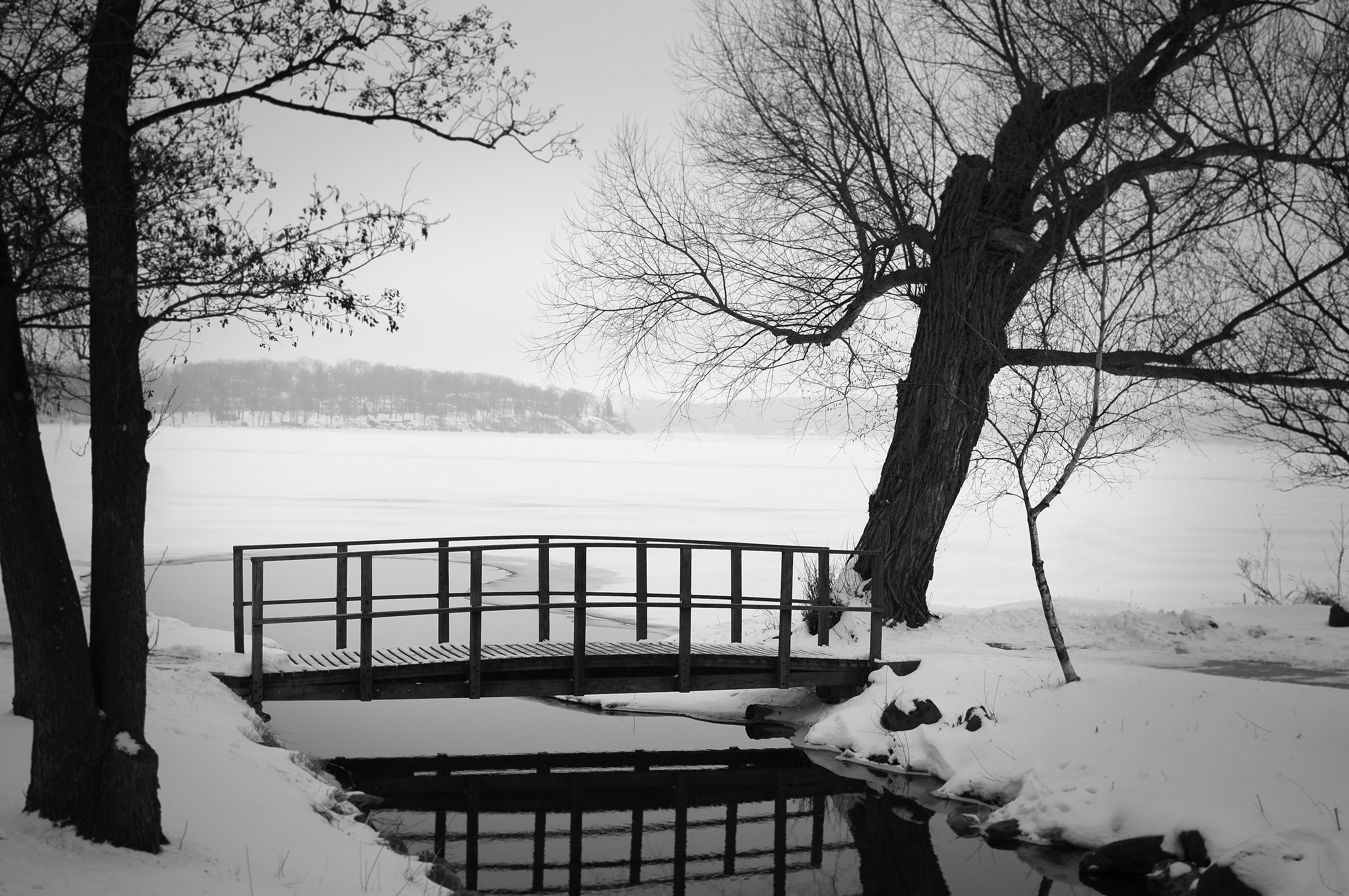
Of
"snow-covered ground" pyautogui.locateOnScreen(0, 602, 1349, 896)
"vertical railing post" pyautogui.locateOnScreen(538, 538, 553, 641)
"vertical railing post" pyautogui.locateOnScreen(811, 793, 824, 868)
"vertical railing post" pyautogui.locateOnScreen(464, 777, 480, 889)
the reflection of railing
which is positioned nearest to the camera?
"snow-covered ground" pyautogui.locateOnScreen(0, 602, 1349, 896)

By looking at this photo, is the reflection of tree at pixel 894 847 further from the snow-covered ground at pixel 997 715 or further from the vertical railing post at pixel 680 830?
the vertical railing post at pixel 680 830

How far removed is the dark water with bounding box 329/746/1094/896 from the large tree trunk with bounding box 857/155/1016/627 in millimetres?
3940

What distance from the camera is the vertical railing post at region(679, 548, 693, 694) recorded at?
11117 mm

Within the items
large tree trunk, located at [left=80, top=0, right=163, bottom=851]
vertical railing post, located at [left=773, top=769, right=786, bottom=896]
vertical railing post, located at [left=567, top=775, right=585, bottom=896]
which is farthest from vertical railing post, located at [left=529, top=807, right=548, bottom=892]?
large tree trunk, located at [left=80, top=0, right=163, bottom=851]

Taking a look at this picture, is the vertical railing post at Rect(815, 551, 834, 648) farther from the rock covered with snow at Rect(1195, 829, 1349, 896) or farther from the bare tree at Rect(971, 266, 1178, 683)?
the rock covered with snow at Rect(1195, 829, 1349, 896)

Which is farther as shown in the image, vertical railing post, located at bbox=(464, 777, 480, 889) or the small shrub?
the small shrub

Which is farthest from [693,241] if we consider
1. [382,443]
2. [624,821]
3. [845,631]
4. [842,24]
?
[382,443]

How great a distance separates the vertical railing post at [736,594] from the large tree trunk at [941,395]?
211 cm

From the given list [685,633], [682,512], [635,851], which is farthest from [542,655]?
[682,512]

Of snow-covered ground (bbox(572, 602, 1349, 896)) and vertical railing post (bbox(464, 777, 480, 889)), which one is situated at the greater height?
snow-covered ground (bbox(572, 602, 1349, 896))

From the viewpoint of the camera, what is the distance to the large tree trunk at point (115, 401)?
5867mm

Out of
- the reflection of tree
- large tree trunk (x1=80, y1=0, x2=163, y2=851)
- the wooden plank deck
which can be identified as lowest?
the reflection of tree

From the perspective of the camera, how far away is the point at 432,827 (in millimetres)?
9125

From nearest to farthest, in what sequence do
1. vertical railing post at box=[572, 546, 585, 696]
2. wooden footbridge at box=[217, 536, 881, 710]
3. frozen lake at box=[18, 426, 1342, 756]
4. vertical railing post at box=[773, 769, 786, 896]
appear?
vertical railing post at box=[773, 769, 786, 896]
wooden footbridge at box=[217, 536, 881, 710]
vertical railing post at box=[572, 546, 585, 696]
frozen lake at box=[18, 426, 1342, 756]
